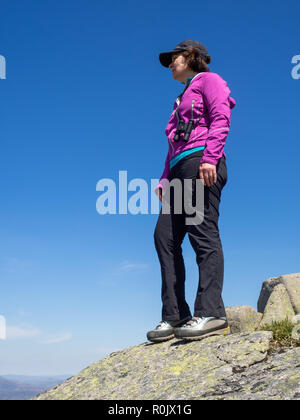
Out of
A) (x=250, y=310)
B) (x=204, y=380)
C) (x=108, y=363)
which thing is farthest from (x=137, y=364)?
(x=250, y=310)

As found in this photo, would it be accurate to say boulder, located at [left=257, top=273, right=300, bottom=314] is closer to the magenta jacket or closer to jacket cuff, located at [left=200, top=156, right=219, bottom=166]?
the magenta jacket

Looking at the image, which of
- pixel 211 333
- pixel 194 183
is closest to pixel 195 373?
pixel 211 333

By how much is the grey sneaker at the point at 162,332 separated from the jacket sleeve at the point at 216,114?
2.28 meters

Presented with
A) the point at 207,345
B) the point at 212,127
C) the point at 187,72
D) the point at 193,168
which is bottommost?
the point at 207,345

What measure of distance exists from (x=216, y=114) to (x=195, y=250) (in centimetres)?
184

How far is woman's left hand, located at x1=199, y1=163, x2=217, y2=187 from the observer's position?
17.9 feet

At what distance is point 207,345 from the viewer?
5.21 m

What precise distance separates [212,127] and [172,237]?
5.28 ft

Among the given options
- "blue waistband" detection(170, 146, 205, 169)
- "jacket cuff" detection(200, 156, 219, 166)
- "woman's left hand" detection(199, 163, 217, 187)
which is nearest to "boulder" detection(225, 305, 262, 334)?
"blue waistband" detection(170, 146, 205, 169)

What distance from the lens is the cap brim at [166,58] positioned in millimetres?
6307

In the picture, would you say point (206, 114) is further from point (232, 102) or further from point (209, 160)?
point (209, 160)

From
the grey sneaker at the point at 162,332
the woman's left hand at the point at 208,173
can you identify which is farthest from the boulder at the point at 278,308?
the woman's left hand at the point at 208,173

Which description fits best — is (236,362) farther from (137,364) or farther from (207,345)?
(137,364)

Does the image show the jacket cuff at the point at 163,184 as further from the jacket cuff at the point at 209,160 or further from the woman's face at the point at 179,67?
the woman's face at the point at 179,67
